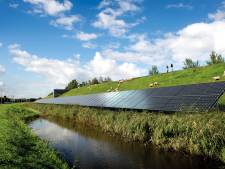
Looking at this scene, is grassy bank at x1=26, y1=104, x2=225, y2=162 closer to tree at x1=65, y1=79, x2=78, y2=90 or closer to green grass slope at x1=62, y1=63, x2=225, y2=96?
green grass slope at x1=62, y1=63, x2=225, y2=96

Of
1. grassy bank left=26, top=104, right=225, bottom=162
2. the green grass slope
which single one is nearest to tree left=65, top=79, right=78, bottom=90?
the green grass slope

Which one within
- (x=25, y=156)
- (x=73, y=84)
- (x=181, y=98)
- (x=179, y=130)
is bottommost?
(x=25, y=156)

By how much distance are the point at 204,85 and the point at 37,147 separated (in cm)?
1393

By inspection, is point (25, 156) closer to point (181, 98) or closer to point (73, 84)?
point (181, 98)

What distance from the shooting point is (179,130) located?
15992mm

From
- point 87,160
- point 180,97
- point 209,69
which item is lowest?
point 87,160

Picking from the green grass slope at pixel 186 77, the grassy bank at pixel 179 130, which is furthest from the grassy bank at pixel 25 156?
the green grass slope at pixel 186 77

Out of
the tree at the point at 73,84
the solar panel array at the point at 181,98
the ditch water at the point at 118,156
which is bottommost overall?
the ditch water at the point at 118,156

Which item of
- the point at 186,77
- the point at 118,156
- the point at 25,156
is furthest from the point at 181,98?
the point at 186,77

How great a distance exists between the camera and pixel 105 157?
53.9ft

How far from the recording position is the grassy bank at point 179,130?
46.1 feet

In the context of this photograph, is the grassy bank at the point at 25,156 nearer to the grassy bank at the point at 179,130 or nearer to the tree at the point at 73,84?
the grassy bank at the point at 179,130

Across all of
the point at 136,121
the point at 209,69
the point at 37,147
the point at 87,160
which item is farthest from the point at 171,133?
the point at 209,69

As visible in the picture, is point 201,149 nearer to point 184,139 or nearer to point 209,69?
point 184,139
